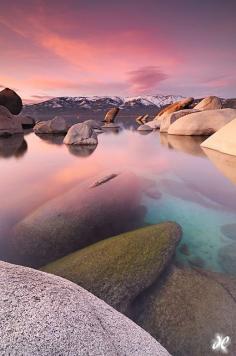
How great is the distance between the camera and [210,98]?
28.9 m

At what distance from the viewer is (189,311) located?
8.36 feet

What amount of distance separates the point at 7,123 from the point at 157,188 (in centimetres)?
2014

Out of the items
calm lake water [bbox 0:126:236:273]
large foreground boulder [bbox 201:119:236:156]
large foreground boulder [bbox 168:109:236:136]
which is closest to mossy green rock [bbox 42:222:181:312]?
calm lake water [bbox 0:126:236:273]

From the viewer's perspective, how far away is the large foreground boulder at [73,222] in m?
3.87

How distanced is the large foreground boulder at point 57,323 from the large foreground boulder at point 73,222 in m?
1.67

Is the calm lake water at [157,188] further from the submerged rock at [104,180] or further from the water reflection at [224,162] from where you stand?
the submerged rock at [104,180]

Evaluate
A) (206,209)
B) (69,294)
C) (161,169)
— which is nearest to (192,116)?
(161,169)

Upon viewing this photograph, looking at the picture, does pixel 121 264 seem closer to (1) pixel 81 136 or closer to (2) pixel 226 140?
(2) pixel 226 140

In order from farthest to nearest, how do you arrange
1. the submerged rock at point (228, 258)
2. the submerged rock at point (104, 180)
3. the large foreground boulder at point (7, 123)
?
the large foreground boulder at point (7, 123) → the submerged rock at point (104, 180) → the submerged rock at point (228, 258)

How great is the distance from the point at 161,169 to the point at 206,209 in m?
4.05

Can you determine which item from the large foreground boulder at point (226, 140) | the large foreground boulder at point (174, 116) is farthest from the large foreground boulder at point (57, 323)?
the large foreground boulder at point (174, 116)

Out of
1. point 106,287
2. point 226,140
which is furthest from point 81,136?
point 106,287

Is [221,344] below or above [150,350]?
below

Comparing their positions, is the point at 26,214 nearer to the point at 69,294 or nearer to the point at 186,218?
the point at 186,218
